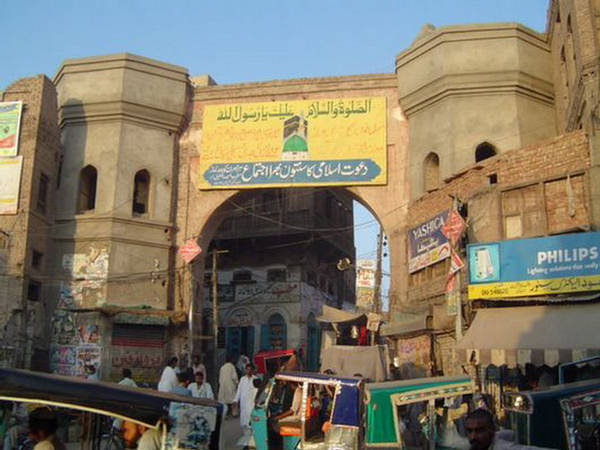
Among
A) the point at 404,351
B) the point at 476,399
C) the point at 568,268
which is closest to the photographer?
the point at 476,399

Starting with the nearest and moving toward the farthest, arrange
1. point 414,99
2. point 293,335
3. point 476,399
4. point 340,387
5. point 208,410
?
point 208,410 → point 340,387 → point 476,399 → point 414,99 → point 293,335

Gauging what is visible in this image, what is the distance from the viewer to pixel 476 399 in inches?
476

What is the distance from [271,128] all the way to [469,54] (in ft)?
20.7

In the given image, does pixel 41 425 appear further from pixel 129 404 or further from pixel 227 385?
pixel 227 385

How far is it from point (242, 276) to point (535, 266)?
18.8 metres

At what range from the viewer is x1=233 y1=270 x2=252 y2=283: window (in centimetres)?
3073

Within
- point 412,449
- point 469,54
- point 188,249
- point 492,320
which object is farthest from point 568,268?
point 188,249

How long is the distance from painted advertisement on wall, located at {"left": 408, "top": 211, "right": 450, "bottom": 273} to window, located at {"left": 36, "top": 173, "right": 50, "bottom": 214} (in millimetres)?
10823

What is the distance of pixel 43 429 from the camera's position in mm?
4512

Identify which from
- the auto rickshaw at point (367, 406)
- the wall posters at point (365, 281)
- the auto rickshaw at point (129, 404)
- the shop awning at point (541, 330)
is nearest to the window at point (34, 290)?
the wall posters at point (365, 281)

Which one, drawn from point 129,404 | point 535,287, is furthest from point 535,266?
point 129,404

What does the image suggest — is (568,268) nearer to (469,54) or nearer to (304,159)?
(469,54)

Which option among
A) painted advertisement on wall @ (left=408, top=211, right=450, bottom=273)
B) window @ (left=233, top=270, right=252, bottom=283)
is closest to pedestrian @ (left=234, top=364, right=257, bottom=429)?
painted advertisement on wall @ (left=408, top=211, right=450, bottom=273)

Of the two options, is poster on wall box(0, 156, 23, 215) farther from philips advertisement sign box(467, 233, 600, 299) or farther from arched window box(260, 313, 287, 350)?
philips advertisement sign box(467, 233, 600, 299)
